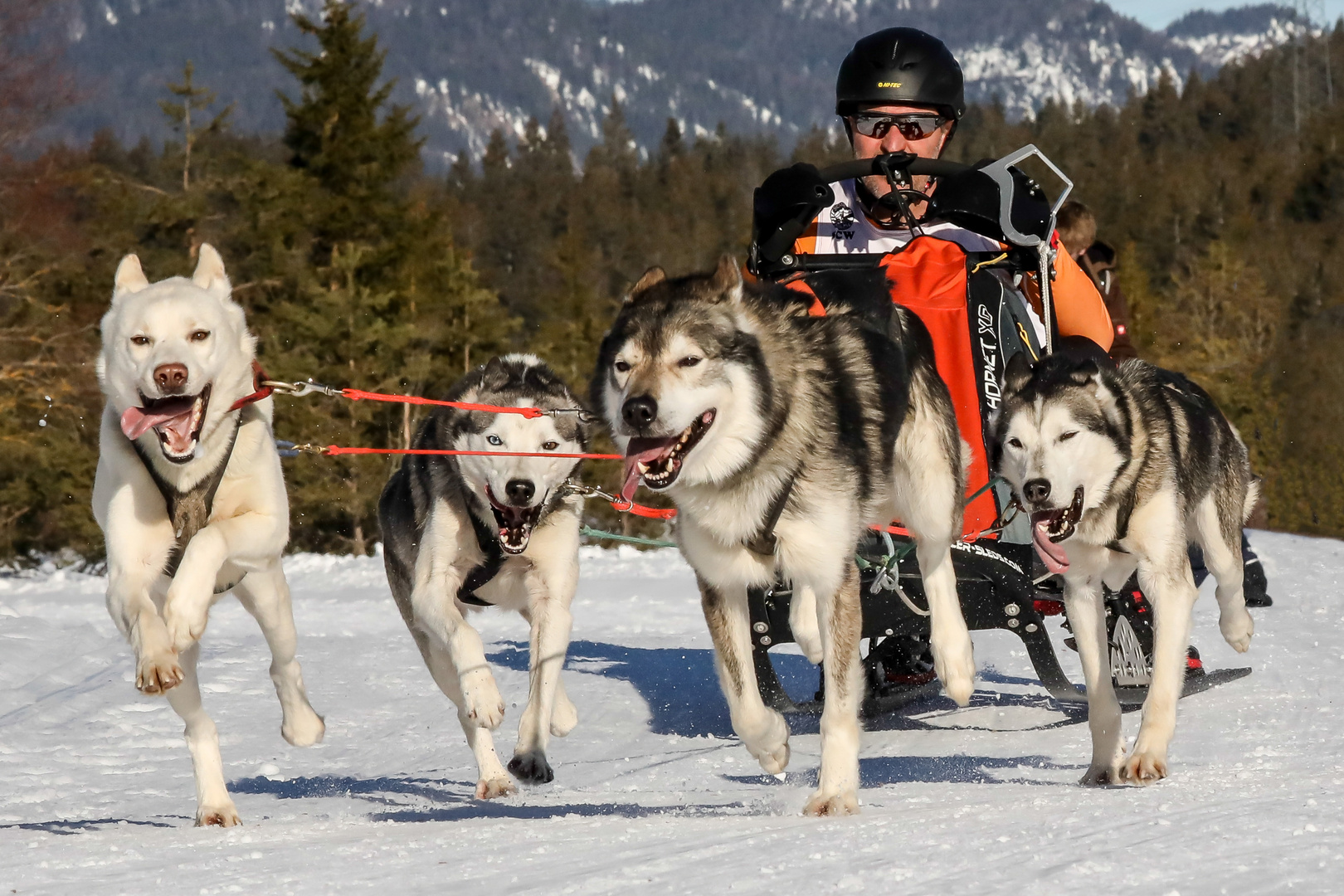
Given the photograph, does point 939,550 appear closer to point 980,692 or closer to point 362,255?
point 980,692

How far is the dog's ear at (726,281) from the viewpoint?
3.69m

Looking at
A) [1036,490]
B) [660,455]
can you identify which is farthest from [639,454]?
[1036,490]

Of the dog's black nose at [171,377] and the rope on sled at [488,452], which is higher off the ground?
the dog's black nose at [171,377]

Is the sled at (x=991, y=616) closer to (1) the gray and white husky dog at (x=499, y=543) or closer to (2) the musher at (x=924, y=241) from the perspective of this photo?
(2) the musher at (x=924, y=241)

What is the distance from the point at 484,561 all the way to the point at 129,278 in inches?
52.0

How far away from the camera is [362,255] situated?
23031 mm

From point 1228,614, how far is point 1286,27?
3137 inches

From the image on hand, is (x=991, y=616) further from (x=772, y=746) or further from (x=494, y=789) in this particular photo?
(x=494, y=789)

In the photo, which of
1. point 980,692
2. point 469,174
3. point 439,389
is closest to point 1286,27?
point 469,174

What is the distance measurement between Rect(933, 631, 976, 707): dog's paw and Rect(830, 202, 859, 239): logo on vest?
1758 mm

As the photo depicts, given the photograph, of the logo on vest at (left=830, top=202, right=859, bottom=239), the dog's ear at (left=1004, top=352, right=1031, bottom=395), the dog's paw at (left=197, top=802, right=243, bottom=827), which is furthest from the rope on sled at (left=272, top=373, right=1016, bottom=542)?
the logo on vest at (left=830, top=202, right=859, bottom=239)

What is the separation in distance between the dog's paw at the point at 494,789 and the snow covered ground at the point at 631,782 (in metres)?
0.06

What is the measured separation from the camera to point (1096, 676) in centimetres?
415

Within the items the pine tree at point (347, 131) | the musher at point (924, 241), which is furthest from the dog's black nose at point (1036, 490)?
the pine tree at point (347, 131)
